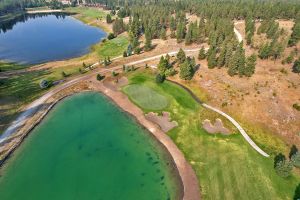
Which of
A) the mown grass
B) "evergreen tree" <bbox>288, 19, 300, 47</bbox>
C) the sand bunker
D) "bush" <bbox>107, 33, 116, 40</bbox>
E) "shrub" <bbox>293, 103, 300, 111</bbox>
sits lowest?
the mown grass

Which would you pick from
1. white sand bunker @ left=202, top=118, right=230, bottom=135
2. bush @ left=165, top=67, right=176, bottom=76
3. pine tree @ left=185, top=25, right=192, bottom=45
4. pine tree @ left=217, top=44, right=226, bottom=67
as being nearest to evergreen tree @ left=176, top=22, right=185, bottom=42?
pine tree @ left=185, top=25, right=192, bottom=45

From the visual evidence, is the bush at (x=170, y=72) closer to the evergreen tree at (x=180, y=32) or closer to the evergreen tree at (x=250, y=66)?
the evergreen tree at (x=250, y=66)

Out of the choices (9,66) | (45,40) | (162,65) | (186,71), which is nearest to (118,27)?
(45,40)

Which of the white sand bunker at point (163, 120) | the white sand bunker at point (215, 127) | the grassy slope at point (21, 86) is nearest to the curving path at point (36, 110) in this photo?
the grassy slope at point (21, 86)

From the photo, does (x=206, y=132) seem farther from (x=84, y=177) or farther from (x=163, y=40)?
(x=163, y=40)

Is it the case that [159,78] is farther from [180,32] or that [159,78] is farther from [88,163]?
[180,32]

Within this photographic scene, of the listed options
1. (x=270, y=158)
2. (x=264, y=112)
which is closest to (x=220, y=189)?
(x=270, y=158)

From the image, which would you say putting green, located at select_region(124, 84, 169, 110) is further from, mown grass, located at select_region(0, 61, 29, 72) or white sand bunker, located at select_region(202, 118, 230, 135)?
mown grass, located at select_region(0, 61, 29, 72)
